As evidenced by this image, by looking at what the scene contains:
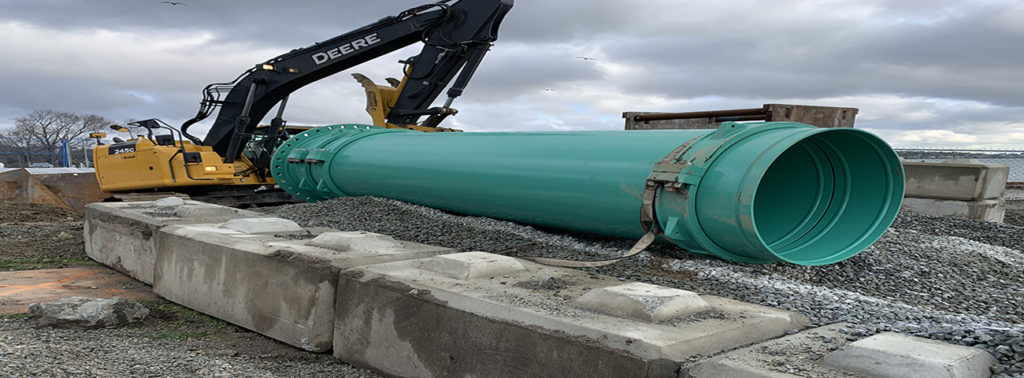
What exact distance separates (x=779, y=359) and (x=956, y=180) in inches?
329

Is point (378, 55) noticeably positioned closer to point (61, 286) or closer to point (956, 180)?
point (61, 286)

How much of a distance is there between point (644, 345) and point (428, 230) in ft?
9.91

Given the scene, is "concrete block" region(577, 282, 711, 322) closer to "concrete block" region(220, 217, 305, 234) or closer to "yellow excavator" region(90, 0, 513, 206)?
"concrete block" region(220, 217, 305, 234)

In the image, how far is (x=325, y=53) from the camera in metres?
8.81

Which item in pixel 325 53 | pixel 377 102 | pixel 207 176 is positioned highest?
pixel 325 53

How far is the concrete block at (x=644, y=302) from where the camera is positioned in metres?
2.30

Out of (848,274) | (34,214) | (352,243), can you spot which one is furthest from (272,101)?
(848,274)

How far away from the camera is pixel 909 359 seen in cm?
183

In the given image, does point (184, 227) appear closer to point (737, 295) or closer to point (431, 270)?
point (431, 270)

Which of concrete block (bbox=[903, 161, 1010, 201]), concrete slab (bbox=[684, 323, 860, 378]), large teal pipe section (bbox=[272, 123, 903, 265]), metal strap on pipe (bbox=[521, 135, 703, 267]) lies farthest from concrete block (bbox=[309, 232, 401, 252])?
concrete block (bbox=[903, 161, 1010, 201])

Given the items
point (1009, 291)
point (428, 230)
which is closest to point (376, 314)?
point (428, 230)

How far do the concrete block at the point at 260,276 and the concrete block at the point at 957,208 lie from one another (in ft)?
25.5

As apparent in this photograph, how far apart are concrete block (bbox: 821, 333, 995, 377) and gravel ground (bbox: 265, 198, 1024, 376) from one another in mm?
96

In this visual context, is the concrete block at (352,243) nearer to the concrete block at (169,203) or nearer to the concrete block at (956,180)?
the concrete block at (169,203)
